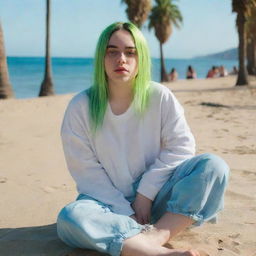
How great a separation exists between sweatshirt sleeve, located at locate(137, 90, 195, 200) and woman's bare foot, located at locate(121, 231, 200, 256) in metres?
0.37

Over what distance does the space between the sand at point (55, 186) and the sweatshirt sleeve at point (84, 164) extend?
348 mm

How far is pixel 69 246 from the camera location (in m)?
2.79

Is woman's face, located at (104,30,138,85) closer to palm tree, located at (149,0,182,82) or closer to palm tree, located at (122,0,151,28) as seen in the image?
palm tree, located at (122,0,151,28)

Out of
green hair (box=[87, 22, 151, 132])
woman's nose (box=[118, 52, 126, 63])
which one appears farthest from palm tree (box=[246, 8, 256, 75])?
woman's nose (box=[118, 52, 126, 63])

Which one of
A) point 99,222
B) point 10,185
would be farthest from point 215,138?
point 99,222

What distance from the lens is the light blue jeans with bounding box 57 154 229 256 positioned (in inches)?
97.2

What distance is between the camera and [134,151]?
9.49 ft

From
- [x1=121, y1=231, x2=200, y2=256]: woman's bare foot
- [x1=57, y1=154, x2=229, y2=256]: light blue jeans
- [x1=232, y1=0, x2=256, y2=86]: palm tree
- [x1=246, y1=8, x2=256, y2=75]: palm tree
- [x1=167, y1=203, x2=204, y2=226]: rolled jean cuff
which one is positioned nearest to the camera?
[x1=121, y1=231, x2=200, y2=256]: woman's bare foot

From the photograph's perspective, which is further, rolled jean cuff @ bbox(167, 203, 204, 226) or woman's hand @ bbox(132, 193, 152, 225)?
woman's hand @ bbox(132, 193, 152, 225)

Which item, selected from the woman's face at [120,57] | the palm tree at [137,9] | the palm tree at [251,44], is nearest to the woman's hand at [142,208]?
the woman's face at [120,57]

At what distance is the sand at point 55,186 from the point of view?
2.83m

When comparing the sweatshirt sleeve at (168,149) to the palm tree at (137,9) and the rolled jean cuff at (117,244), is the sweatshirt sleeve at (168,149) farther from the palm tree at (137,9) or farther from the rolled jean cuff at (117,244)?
the palm tree at (137,9)

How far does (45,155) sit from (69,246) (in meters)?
2.98

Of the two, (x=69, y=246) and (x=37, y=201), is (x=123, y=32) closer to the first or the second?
(x=69, y=246)
